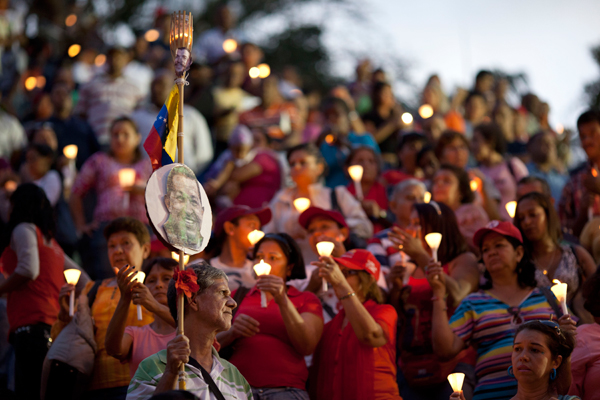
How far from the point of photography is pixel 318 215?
605cm

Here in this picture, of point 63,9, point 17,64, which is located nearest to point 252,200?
point 17,64

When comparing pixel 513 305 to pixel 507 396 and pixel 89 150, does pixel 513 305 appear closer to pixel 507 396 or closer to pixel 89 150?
pixel 507 396

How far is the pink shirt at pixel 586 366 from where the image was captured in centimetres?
433

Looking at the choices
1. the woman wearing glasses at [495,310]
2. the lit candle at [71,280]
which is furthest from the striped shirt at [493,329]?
the lit candle at [71,280]

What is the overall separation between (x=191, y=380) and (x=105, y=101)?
762 cm

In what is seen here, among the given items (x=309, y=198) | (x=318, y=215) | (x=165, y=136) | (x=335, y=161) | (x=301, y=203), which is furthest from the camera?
(x=335, y=161)

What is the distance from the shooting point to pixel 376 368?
4.66 meters

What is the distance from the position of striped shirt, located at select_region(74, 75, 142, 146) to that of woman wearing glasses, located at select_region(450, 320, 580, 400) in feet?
25.1

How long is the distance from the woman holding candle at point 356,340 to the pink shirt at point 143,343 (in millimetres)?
1017

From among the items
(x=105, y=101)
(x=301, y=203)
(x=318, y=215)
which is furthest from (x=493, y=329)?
(x=105, y=101)

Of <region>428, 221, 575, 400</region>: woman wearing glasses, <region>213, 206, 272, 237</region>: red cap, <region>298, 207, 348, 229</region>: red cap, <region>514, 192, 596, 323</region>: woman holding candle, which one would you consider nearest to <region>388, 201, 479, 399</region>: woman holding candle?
<region>428, 221, 575, 400</region>: woman wearing glasses

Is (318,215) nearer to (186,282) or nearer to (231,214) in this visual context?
(231,214)

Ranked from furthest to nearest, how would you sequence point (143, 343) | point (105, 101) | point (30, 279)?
1. point (105, 101)
2. point (30, 279)
3. point (143, 343)

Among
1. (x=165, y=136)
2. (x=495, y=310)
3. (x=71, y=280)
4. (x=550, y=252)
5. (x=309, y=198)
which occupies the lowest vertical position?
(x=495, y=310)
